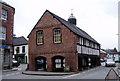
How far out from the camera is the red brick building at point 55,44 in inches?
938

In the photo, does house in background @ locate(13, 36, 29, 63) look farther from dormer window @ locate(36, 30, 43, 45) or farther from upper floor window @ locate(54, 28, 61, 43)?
upper floor window @ locate(54, 28, 61, 43)

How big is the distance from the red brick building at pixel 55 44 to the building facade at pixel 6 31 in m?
3.69

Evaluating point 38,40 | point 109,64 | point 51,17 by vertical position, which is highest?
point 51,17

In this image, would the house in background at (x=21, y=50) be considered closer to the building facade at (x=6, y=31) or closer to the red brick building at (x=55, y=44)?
the building facade at (x=6, y=31)

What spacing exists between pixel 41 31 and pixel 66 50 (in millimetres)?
5093

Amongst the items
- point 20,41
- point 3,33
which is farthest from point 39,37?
point 20,41

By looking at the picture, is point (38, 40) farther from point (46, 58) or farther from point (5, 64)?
point (5, 64)

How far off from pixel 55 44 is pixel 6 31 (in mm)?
8248

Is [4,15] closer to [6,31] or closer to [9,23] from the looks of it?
[9,23]

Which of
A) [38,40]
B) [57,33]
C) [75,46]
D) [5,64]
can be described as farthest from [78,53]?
[5,64]

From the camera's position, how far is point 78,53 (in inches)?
965

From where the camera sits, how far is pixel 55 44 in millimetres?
25203

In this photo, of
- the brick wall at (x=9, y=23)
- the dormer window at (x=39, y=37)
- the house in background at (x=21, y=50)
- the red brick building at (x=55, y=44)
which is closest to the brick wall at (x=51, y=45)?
the red brick building at (x=55, y=44)

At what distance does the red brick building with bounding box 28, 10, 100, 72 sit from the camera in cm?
2383
